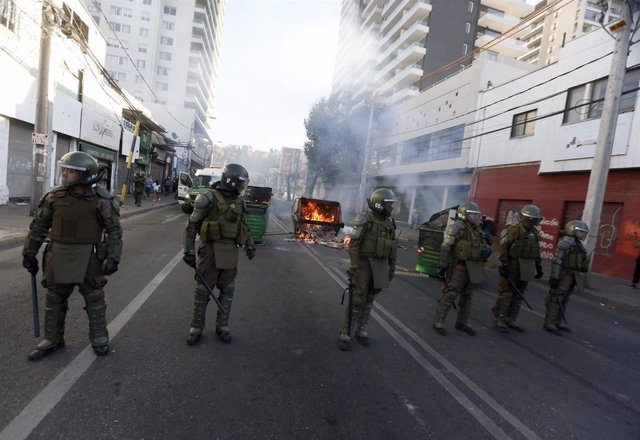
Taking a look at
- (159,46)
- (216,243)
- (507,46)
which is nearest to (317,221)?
(216,243)

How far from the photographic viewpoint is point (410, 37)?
133 feet

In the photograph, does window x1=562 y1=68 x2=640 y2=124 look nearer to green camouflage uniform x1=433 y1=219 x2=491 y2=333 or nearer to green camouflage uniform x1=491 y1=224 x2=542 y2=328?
green camouflage uniform x1=491 y1=224 x2=542 y2=328

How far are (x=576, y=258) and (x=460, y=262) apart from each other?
6.62 ft

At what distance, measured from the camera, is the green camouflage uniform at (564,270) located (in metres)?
5.60

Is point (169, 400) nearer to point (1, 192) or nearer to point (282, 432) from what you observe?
point (282, 432)

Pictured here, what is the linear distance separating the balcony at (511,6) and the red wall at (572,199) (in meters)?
32.1

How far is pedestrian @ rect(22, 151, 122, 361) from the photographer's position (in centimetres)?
313

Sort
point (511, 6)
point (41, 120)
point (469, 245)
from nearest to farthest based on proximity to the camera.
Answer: point (469, 245), point (41, 120), point (511, 6)

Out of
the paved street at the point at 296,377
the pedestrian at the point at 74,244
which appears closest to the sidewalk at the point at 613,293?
the paved street at the point at 296,377

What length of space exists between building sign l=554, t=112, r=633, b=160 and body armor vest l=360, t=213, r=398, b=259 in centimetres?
1178

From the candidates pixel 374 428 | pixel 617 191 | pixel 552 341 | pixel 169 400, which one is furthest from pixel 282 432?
pixel 617 191

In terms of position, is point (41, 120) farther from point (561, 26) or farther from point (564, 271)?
point (561, 26)

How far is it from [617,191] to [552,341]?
996 centimetres

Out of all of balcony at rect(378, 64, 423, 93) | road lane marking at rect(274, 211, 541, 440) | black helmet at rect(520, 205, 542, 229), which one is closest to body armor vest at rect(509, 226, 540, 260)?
black helmet at rect(520, 205, 542, 229)
